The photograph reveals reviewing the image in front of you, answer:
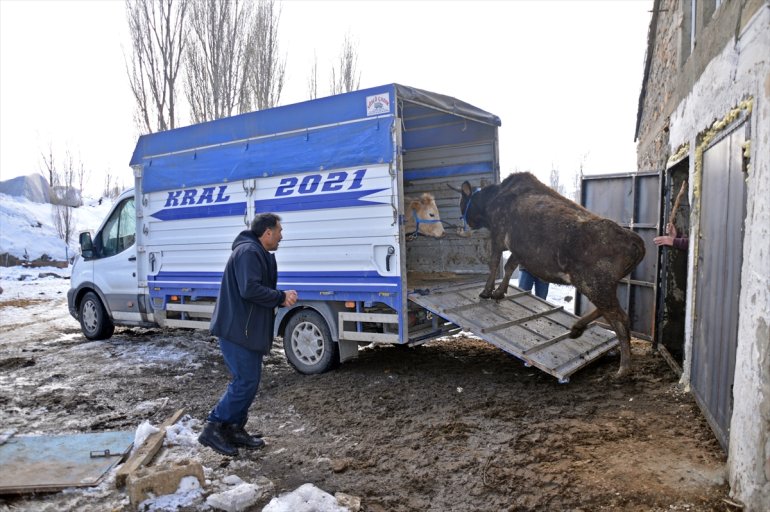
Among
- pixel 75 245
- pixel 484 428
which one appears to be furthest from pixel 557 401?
pixel 75 245

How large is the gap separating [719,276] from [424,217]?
3841 mm

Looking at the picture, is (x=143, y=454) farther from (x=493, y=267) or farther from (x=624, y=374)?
(x=624, y=374)

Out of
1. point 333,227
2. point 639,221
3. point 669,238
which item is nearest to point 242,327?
point 333,227

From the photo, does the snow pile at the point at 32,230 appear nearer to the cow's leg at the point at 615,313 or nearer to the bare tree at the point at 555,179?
the cow's leg at the point at 615,313

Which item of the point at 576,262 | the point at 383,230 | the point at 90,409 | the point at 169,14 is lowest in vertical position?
the point at 90,409

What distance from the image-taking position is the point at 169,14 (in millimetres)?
16672

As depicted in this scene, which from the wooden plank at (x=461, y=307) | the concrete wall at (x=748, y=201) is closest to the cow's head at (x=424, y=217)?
the wooden plank at (x=461, y=307)

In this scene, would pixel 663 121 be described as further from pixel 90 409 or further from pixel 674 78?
pixel 90 409

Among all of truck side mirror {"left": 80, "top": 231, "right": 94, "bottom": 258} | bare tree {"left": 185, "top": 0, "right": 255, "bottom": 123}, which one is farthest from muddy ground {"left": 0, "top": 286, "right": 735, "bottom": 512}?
bare tree {"left": 185, "top": 0, "right": 255, "bottom": 123}

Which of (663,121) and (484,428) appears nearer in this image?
(484,428)

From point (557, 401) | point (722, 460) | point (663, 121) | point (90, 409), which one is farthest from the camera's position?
point (663, 121)

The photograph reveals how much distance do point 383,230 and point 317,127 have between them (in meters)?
1.52

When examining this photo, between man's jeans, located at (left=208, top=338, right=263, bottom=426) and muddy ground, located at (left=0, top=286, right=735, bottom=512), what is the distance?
315mm

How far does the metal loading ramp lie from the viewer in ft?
17.1
